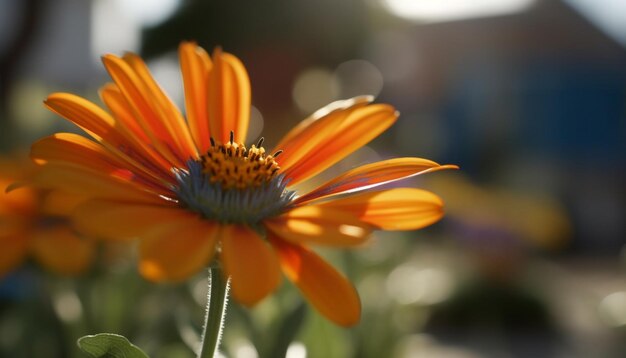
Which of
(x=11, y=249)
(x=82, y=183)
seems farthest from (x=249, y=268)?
(x=11, y=249)

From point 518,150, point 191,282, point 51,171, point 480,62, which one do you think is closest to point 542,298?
point 191,282

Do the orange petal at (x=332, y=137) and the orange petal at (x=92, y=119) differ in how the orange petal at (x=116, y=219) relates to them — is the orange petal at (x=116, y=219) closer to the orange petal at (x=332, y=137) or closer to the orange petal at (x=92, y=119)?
the orange petal at (x=92, y=119)

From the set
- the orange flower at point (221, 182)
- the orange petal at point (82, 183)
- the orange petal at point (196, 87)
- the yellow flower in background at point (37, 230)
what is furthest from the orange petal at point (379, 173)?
the yellow flower in background at point (37, 230)

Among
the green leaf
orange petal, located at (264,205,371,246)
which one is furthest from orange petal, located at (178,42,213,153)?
the green leaf

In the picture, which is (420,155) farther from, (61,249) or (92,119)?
(92,119)

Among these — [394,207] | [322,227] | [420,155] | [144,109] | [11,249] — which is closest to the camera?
[322,227]

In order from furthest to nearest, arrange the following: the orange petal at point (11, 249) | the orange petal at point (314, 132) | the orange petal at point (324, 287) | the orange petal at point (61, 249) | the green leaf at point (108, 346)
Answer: the orange petal at point (61, 249) < the orange petal at point (11, 249) < the orange petal at point (314, 132) < the green leaf at point (108, 346) < the orange petal at point (324, 287)

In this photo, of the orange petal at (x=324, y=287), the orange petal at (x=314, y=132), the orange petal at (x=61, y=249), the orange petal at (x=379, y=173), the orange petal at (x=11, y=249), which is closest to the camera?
the orange petal at (x=324, y=287)
